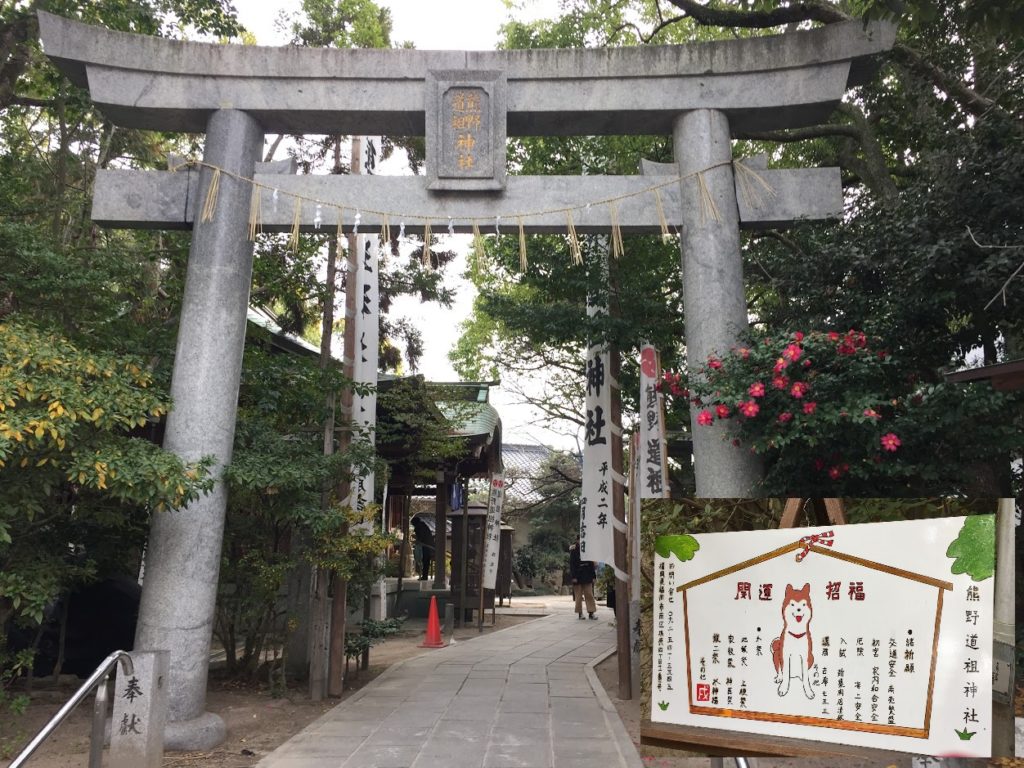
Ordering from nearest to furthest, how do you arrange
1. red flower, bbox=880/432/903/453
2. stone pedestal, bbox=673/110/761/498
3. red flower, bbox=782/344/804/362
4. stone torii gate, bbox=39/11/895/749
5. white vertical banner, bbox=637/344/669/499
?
red flower, bbox=880/432/903/453 < red flower, bbox=782/344/804/362 < stone pedestal, bbox=673/110/761/498 < stone torii gate, bbox=39/11/895/749 < white vertical banner, bbox=637/344/669/499

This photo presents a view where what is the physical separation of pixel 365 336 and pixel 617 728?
494 cm

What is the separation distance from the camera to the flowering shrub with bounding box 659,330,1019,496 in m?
5.00

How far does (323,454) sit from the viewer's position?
7797 millimetres

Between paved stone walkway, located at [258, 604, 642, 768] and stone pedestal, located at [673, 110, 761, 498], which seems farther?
stone pedestal, located at [673, 110, 761, 498]

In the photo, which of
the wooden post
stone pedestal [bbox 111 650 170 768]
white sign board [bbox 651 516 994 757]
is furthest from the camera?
the wooden post

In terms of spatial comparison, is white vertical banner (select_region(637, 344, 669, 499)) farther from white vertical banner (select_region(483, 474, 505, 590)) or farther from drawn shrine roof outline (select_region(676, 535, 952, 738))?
white vertical banner (select_region(483, 474, 505, 590))

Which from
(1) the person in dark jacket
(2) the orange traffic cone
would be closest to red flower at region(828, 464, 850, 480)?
(2) the orange traffic cone

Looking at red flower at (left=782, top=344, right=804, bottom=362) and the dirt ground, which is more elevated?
red flower at (left=782, top=344, right=804, bottom=362)

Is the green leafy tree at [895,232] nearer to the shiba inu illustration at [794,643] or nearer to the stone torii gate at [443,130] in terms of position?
the stone torii gate at [443,130]

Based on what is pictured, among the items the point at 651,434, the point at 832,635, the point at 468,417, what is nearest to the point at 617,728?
the point at 651,434

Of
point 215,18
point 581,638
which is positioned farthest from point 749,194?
point 581,638

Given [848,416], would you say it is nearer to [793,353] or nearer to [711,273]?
[793,353]

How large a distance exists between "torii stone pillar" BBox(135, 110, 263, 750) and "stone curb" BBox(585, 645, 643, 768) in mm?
3180

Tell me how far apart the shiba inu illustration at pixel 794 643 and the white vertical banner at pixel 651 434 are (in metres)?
4.67
